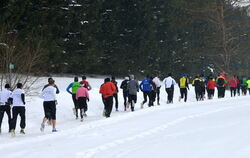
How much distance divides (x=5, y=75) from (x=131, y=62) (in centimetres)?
2054

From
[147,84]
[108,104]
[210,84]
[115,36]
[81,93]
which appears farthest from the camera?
[115,36]

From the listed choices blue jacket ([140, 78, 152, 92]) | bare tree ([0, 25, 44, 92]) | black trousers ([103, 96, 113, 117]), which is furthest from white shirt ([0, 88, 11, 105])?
blue jacket ([140, 78, 152, 92])

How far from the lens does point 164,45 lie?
46875mm

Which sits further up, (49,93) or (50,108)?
(49,93)

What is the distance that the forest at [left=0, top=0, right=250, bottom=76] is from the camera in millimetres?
30152

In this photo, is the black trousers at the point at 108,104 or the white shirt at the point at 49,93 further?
the black trousers at the point at 108,104

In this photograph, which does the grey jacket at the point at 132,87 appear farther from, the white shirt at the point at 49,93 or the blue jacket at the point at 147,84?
the white shirt at the point at 49,93

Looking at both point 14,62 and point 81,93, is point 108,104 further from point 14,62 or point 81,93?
point 14,62

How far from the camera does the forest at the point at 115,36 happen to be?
98.9 feet

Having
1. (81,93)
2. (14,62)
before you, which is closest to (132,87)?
(81,93)

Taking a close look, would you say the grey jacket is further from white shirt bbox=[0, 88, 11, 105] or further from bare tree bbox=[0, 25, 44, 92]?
white shirt bbox=[0, 88, 11, 105]

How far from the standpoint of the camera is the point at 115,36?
4141cm

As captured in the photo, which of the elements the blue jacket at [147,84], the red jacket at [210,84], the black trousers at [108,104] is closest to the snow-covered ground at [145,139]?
the black trousers at [108,104]

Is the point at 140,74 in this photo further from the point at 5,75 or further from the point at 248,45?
the point at 5,75
